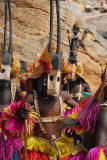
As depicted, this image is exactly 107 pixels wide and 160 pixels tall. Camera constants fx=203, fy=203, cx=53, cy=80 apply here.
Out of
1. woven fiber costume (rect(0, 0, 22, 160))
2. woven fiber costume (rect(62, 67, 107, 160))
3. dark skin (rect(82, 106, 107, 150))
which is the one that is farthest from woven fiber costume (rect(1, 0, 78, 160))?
dark skin (rect(82, 106, 107, 150))

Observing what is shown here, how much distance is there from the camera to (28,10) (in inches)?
469

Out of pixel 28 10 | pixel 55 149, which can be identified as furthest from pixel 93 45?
pixel 55 149

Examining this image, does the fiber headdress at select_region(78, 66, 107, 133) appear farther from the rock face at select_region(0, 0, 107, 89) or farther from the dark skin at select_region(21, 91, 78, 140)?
the rock face at select_region(0, 0, 107, 89)

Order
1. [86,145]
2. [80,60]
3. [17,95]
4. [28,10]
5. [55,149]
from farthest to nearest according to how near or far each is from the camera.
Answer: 1. [28,10]
2. [80,60]
3. [17,95]
4. [55,149]
5. [86,145]

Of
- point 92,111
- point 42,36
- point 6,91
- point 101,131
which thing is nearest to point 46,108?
point 92,111

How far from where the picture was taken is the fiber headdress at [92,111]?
61.7 inches

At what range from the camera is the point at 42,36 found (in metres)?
9.85

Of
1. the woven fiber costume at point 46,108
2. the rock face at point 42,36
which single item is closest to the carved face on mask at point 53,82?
the woven fiber costume at point 46,108

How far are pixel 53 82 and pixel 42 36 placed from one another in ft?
26.1

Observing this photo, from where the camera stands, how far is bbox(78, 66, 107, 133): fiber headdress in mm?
1567

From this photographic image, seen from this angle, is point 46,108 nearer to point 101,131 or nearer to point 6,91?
point 101,131

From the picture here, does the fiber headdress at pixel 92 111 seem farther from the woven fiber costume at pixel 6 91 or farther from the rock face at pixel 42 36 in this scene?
the rock face at pixel 42 36

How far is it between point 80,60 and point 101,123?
8.61m

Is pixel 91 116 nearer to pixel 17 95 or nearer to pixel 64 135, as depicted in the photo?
pixel 64 135
